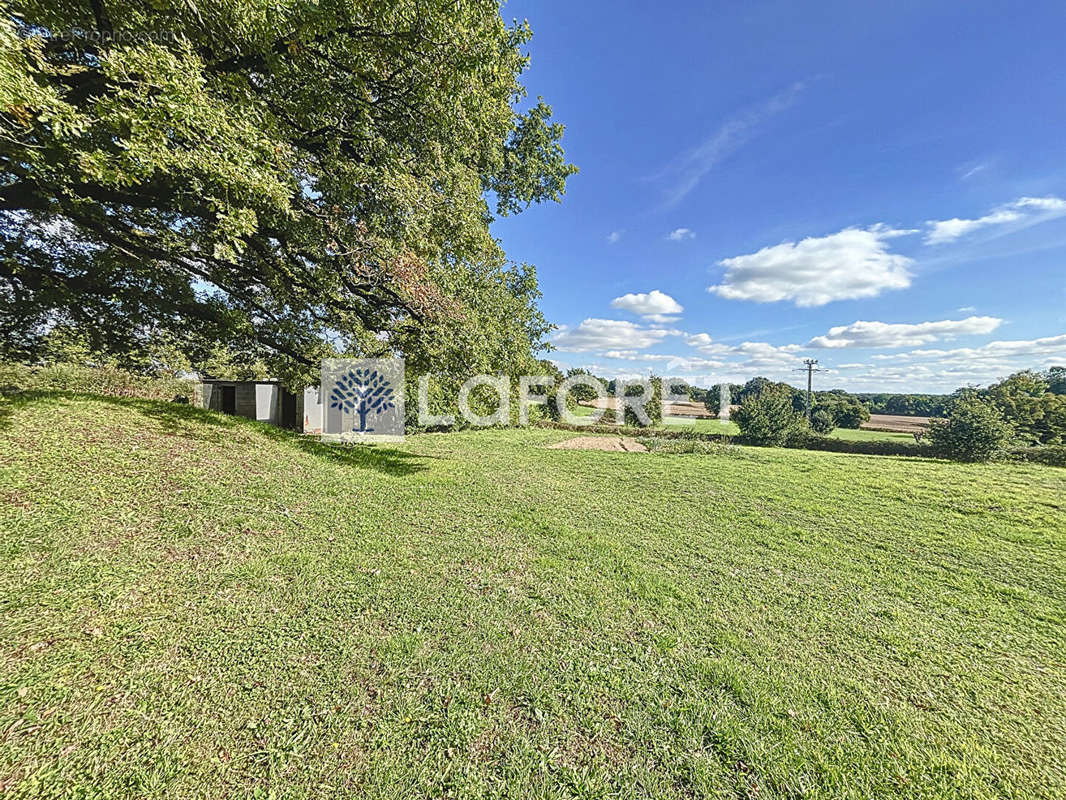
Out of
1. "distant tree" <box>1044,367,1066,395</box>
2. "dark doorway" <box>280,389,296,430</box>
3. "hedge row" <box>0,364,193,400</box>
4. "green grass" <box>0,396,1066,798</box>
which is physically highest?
"distant tree" <box>1044,367,1066,395</box>

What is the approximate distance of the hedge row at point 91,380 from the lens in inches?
378

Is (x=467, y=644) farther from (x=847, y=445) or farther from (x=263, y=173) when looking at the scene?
(x=847, y=445)

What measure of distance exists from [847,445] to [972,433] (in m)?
4.51

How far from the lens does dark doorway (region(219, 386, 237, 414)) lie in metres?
13.8

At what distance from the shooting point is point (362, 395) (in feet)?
42.1

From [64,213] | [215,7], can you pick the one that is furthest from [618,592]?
[64,213]

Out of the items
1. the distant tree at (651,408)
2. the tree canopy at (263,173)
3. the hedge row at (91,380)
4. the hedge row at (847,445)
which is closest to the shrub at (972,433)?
the hedge row at (847,445)

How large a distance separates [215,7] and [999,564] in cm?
1136

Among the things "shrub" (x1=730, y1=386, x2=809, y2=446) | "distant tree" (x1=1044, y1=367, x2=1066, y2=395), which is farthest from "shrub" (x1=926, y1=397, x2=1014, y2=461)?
"distant tree" (x1=1044, y1=367, x2=1066, y2=395)

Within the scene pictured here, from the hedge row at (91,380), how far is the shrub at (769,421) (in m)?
24.6

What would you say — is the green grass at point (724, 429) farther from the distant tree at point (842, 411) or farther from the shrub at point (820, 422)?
the distant tree at point (842, 411)

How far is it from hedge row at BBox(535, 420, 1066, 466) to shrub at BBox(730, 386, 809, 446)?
62 centimetres

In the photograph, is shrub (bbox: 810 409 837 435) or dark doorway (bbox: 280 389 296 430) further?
shrub (bbox: 810 409 837 435)

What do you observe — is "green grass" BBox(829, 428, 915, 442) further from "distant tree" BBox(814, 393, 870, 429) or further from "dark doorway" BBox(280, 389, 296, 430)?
"dark doorway" BBox(280, 389, 296, 430)
